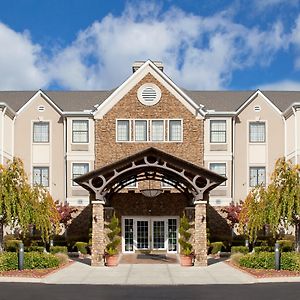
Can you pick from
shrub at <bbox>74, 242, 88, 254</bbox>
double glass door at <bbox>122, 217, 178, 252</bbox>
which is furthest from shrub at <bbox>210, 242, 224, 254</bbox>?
Answer: shrub at <bbox>74, 242, 88, 254</bbox>

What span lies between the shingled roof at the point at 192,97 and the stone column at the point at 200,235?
41.1 ft

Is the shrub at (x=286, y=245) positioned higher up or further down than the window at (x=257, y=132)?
further down

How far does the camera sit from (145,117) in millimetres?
40125

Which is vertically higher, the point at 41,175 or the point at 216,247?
the point at 41,175

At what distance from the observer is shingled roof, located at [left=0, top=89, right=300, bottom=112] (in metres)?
43.1

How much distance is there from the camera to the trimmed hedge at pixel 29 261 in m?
24.9

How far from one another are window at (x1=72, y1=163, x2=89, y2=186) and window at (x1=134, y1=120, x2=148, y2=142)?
3.91 metres

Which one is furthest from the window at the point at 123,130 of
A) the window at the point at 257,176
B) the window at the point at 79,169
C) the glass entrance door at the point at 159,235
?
the window at the point at 257,176

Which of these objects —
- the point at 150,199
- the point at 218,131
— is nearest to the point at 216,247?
the point at 150,199

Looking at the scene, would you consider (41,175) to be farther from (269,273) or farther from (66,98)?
(269,273)

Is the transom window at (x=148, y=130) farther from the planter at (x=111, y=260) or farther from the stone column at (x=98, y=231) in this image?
the planter at (x=111, y=260)

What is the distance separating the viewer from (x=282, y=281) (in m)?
22.3

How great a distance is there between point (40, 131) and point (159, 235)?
10.9 m

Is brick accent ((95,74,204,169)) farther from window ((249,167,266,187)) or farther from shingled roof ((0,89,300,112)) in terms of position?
window ((249,167,266,187))
